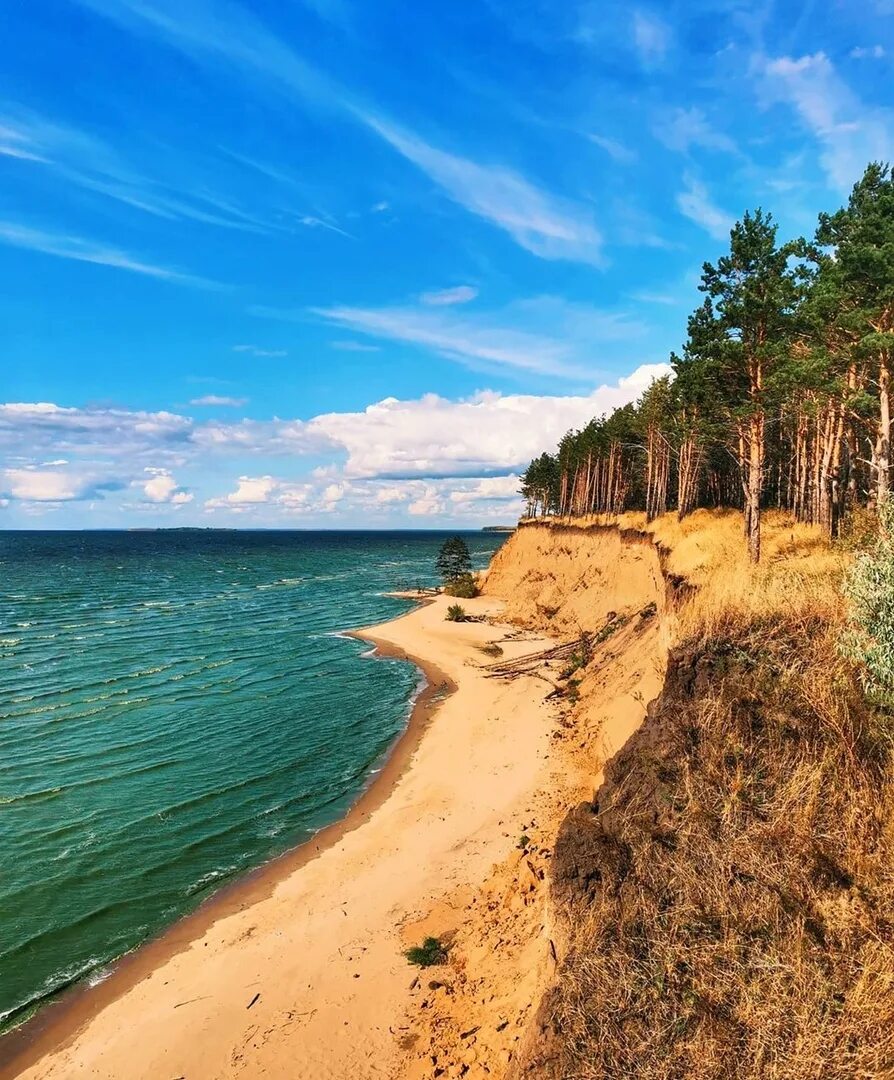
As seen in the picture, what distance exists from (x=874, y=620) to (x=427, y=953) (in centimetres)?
1028

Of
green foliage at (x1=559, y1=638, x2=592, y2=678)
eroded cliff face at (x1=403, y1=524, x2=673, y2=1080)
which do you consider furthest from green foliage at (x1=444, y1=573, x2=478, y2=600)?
green foliage at (x1=559, y1=638, x2=592, y2=678)

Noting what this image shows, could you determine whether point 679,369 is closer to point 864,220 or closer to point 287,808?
point 864,220

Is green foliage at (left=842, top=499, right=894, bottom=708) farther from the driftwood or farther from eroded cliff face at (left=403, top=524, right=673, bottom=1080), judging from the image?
the driftwood

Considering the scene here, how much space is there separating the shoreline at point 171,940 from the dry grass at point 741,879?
9.53 metres

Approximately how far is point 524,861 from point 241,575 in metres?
93.7

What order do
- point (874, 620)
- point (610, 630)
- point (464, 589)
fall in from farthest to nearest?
point (464, 589) < point (610, 630) < point (874, 620)

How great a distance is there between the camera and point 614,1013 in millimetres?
6527

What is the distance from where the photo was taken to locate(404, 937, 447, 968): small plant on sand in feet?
38.0

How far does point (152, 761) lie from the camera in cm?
2327

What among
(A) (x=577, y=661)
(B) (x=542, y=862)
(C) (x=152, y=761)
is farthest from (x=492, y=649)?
(B) (x=542, y=862)

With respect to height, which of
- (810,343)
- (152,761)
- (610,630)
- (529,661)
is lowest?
(152,761)

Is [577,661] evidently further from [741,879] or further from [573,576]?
[741,879]

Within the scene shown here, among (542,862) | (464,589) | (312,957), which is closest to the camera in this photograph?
(312,957)

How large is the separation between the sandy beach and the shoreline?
0.04 meters
